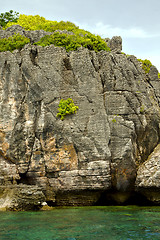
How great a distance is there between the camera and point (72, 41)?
68.2 ft

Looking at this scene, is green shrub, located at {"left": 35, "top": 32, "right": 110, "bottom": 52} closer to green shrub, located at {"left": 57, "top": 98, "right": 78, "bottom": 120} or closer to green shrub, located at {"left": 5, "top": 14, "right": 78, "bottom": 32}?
green shrub, located at {"left": 5, "top": 14, "right": 78, "bottom": 32}

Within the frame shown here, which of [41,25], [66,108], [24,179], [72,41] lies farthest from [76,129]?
[41,25]

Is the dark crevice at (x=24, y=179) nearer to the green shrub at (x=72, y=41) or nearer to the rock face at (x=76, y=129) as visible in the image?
the rock face at (x=76, y=129)

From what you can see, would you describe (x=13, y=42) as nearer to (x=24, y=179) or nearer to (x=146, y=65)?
(x=24, y=179)

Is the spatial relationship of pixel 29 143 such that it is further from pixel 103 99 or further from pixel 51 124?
pixel 103 99

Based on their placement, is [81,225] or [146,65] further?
[146,65]

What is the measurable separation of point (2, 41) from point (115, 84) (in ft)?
30.5

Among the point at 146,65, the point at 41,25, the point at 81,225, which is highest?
the point at 41,25

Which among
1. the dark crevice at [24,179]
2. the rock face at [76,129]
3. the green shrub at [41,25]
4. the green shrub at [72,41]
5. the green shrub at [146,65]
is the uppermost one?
the green shrub at [41,25]

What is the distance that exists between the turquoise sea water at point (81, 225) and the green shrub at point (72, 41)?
11912 millimetres

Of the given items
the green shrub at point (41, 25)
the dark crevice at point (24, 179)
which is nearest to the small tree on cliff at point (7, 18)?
the green shrub at point (41, 25)

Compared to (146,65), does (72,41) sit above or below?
above

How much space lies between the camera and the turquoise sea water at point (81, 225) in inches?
407

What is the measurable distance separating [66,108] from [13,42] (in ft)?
22.5
